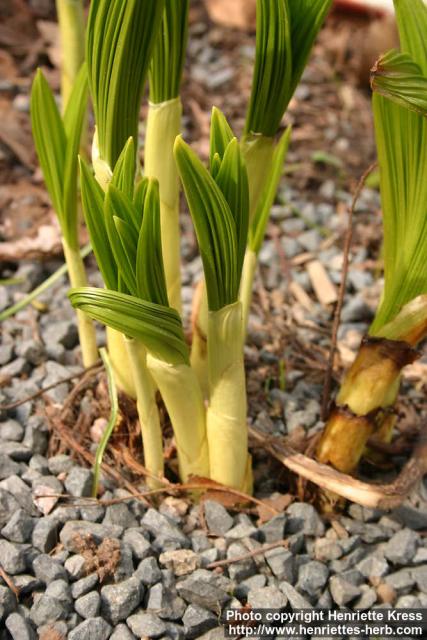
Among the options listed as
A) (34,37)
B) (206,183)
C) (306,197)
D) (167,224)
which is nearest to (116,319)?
(206,183)

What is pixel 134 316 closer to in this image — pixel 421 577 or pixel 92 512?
pixel 92 512

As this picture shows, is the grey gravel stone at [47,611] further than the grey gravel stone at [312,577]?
No

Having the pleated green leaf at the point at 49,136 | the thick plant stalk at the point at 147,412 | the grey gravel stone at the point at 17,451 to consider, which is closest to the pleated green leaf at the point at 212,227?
the thick plant stalk at the point at 147,412

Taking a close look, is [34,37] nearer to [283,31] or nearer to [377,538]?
[283,31]

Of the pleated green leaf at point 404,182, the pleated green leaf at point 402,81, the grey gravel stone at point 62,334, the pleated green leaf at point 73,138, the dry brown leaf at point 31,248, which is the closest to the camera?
the pleated green leaf at point 402,81

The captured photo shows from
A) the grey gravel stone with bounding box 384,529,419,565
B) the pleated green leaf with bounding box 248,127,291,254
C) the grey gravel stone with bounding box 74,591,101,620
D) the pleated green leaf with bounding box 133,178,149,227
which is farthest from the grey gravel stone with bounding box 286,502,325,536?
the pleated green leaf with bounding box 133,178,149,227

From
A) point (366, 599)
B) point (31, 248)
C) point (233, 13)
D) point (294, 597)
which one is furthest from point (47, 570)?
point (233, 13)

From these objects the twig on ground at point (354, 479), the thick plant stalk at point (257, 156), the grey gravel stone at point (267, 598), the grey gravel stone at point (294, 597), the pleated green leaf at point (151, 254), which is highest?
the thick plant stalk at point (257, 156)

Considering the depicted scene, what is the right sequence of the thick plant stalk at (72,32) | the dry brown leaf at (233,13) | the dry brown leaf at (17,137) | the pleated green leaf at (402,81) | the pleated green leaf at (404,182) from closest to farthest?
1. the pleated green leaf at (402,81)
2. the pleated green leaf at (404,182)
3. the thick plant stalk at (72,32)
4. the dry brown leaf at (17,137)
5. the dry brown leaf at (233,13)

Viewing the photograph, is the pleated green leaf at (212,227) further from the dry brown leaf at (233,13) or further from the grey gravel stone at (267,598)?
the dry brown leaf at (233,13)
